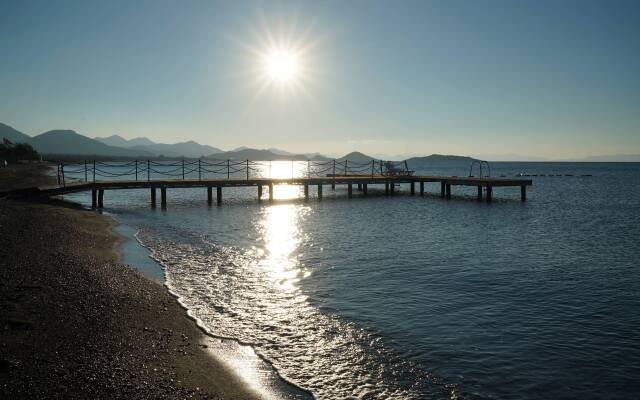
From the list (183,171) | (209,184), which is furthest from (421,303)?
(183,171)

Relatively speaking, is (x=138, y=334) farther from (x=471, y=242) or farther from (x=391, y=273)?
(x=471, y=242)

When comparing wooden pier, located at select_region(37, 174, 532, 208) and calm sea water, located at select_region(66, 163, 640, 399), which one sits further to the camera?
wooden pier, located at select_region(37, 174, 532, 208)

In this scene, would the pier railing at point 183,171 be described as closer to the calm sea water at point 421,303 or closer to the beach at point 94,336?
the calm sea water at point 421,303

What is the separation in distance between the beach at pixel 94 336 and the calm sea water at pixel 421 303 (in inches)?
36.5

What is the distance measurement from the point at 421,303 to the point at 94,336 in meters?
7.16

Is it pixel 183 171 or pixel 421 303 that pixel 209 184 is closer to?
Answer: pixel 183 171

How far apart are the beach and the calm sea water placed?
3.04ft

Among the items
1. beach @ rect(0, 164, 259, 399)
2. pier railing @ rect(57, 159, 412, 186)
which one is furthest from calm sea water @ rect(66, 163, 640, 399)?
pier railing @ rect(57, 159, 412, 186)

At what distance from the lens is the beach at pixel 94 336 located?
5.95 m

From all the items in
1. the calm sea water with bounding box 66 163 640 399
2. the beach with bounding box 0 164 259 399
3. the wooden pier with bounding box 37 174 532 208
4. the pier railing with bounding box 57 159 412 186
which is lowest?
the calm sea water with bounding box 66 163 640 399

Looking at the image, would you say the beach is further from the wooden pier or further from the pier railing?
the wooden pier

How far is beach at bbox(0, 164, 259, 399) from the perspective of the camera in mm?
5945

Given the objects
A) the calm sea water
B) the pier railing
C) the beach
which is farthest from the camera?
the pier railing

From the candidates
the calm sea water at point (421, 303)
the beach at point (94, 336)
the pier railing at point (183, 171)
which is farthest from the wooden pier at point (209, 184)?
the beach at point (94, 336)
